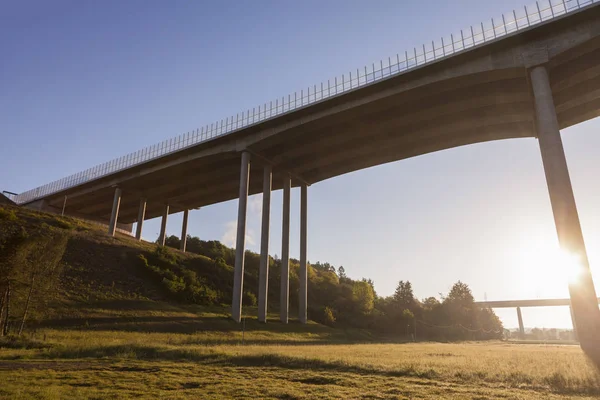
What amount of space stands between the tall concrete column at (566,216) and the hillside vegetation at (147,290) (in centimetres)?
2959

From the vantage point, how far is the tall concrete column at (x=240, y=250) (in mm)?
40250

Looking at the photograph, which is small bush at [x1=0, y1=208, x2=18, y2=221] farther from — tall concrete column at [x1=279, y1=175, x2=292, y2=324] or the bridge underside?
tall concrete column at [x1=279, y1=175, x2=292, y2=324]

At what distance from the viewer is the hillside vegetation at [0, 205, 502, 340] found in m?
23.9

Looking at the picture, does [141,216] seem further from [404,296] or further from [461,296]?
[461,296]

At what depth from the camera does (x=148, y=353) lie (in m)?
19.4

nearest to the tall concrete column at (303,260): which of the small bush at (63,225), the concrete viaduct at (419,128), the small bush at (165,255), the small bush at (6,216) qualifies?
the concrete viaduct at (419,128)

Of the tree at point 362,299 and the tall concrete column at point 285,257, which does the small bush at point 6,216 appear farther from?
the tree at point 362,299

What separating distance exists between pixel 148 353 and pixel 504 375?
15800 mm

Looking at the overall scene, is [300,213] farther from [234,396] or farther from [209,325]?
[234,396]

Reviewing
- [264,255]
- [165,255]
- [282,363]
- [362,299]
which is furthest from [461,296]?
[282,363]

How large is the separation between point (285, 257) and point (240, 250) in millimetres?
6734

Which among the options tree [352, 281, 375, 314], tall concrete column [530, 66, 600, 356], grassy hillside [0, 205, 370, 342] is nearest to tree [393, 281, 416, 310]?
tree [352, 281, 375, 314]

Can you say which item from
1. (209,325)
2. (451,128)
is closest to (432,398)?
(209,325)

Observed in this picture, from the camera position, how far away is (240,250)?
41.9 meters
